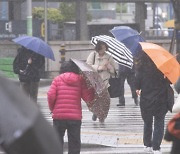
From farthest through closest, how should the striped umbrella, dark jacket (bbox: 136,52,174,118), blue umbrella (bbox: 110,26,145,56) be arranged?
the striped umbrella → blue umbrella (bbox: 110,26,145,56) → dark jacket (bbox: 136,52,174,118)

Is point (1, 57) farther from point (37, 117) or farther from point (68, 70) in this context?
point (37, 117)

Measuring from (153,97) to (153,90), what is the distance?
10 centimetres

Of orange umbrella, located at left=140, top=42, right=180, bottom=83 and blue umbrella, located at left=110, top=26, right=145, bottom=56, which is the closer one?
orange umbrella, located at left=140, top=42, right=180, bottom=83

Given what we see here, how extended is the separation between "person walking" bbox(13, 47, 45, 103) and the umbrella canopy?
3955mm

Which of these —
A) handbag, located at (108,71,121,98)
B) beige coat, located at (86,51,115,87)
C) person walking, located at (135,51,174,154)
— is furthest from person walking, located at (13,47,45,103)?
person walking, located at (135,51,174,154)

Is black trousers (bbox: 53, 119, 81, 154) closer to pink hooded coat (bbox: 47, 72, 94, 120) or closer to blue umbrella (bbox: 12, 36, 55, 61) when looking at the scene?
pink hooded coat (bbox: 47, 72, 94, 120)

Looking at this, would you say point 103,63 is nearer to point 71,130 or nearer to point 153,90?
point 153,90

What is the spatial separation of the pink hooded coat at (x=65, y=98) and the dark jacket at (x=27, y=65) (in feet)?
16.6

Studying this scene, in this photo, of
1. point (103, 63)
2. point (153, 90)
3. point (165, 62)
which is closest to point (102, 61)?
point (103, 63)

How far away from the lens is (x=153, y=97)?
9.66m

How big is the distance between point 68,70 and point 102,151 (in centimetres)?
226

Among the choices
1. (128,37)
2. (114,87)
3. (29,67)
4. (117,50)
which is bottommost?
(114,87)

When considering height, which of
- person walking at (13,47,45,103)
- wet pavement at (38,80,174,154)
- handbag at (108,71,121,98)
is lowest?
wet pavement at (38,80,174,154)

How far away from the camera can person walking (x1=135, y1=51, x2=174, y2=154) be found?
9664 mm
